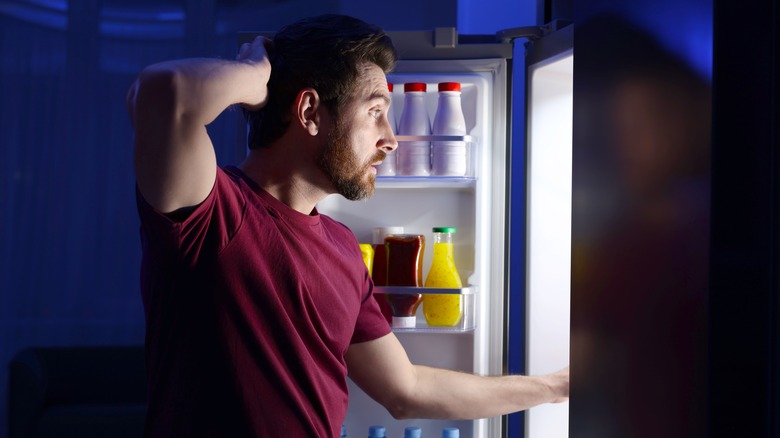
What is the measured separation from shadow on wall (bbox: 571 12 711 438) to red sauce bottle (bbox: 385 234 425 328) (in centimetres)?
76

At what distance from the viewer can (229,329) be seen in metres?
1.16

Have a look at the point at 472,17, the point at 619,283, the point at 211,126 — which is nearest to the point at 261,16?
the point at 211,126

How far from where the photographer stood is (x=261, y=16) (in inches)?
150

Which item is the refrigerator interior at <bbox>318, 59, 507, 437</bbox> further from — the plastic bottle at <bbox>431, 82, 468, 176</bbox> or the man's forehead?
the man's forehead

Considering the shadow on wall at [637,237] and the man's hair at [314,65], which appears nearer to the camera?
the shadow on wall at [637,237]

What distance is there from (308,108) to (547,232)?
2.48ft

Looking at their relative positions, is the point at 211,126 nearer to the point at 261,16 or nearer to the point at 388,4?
the point at 261,16

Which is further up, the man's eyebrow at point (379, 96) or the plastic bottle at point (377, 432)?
the man's eyebrow at point (379, 96)

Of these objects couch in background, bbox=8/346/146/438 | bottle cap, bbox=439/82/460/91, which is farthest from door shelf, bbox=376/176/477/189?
couch in background, bbox=8/346/146/438

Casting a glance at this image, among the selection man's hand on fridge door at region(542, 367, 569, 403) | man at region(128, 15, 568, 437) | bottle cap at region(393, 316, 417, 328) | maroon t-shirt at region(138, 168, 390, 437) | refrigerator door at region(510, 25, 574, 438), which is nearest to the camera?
man at region(128, 15, 568, 437)

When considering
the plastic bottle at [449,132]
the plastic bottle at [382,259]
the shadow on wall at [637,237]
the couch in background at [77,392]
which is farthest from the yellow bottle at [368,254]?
the couch in background at [77,392]

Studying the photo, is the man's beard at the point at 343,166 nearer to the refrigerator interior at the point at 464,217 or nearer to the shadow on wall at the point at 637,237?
the shadow on wall at the point at 637,237

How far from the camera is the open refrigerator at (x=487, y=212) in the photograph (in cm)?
185

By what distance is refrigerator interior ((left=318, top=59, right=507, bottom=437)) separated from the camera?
193cm
